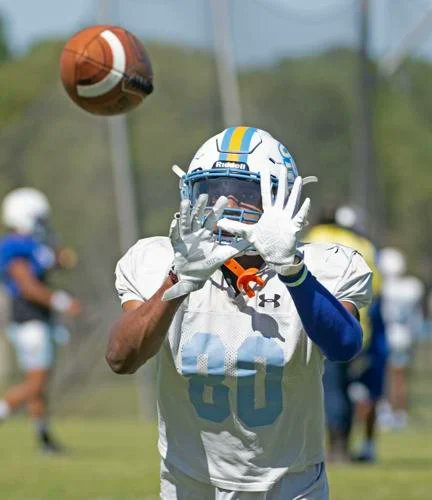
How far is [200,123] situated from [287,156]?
30.3 ft

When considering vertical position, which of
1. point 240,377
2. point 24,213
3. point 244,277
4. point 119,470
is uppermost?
point 24,213

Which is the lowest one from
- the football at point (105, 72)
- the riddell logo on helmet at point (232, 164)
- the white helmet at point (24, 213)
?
the riddell logo on helmet at point (232, 164)

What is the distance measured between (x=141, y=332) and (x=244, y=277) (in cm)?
30

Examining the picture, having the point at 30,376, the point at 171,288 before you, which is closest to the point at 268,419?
the point at 171,288

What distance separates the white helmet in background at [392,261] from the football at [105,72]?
8057mm

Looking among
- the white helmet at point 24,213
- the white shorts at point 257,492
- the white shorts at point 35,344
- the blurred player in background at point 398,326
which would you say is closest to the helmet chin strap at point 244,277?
the white shorts at point 257,492

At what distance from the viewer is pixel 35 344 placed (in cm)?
960

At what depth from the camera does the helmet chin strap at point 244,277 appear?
3.27 meters

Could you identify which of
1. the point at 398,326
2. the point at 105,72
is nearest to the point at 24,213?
the point at 398,326

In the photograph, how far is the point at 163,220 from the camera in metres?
12.1

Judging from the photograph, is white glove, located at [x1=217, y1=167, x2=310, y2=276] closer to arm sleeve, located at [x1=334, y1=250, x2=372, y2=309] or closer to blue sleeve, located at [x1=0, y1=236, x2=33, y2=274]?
arm sleeve, located at [x1=334, y1=250, x2=372, y2=309]

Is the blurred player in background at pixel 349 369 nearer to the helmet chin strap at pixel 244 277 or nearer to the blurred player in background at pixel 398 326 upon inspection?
the blurred player in background at pixel 398 326

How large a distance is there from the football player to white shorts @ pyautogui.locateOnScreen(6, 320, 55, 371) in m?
6.22

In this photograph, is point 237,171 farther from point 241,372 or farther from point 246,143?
point 241,372
